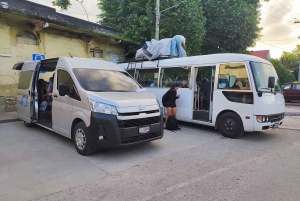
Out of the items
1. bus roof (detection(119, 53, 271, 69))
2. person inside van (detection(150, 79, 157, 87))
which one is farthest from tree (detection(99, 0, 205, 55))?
person inside van (detection(150, 79, 157, 87))

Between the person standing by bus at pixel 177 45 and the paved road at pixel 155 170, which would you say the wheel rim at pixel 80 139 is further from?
the person standing by bus at pixel 177 45

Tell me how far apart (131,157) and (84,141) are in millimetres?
1082

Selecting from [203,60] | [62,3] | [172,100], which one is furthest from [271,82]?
[62,3]

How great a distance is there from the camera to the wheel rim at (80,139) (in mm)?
4988

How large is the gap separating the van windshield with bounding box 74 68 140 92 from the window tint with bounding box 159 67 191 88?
98.1 inches

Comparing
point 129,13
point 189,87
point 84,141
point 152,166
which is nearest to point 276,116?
point 189,87

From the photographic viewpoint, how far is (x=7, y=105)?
9.96 m

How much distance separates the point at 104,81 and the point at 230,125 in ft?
12.8

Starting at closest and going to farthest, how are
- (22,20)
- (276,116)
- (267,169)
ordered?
(267,169) < (276,116) < (22,20)

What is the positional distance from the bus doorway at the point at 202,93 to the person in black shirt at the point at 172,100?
2.41 feet

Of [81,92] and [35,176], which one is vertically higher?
[81,92]

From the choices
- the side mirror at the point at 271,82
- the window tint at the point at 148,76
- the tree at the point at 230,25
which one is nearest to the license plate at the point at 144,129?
the side mirror at the point at 271,82

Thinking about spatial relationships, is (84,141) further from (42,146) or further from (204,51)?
(204,51)

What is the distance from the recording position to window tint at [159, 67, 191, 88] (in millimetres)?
8031
